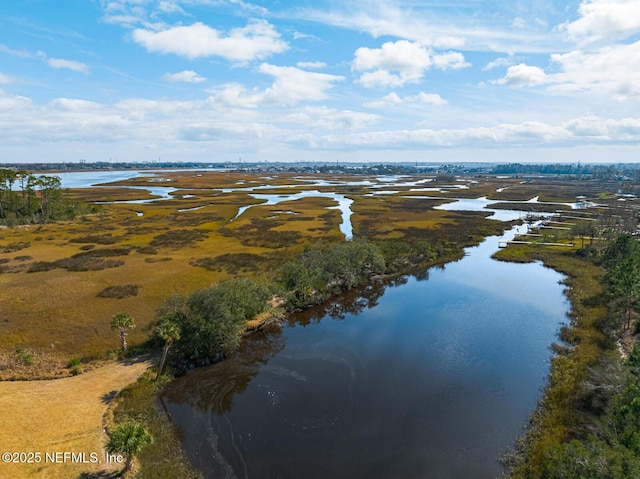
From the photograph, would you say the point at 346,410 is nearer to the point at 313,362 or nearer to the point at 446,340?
the point at 313,362

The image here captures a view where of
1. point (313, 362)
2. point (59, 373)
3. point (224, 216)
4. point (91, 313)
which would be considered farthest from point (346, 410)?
point (224, 216)

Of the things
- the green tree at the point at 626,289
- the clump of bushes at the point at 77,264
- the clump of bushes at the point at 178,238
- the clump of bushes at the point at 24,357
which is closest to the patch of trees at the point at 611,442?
the green tree at the point at 626,289

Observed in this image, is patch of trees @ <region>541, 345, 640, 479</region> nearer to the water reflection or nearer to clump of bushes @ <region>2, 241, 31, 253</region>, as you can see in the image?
the water reflection

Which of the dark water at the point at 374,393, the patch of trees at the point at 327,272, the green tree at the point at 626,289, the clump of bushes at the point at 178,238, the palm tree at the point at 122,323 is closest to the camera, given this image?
the dark water at the point at 374,393

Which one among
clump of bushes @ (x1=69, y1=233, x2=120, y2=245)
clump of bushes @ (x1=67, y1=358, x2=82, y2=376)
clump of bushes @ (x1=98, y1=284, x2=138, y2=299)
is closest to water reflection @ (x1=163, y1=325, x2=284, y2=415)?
clump of bushes @ (x1=67, y1=358, x2=82, y2=376)

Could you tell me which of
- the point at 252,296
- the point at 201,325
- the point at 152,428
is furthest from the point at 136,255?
the point at 152,428

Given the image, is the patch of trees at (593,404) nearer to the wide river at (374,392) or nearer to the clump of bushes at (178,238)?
the wide river at (374,392)
